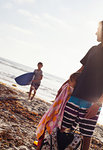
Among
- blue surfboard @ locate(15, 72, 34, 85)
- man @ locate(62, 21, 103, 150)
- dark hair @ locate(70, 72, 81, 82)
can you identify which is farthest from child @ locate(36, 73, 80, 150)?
blue surfboard @ locate(15, 72, 34, 85)

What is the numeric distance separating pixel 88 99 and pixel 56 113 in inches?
17.4

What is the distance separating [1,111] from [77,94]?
291 cm

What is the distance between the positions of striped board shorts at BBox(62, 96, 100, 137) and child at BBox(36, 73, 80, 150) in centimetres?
10

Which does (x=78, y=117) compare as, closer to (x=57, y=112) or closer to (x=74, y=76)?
(x=57, y=112)

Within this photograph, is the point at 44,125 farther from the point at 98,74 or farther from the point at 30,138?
the point at 30,138

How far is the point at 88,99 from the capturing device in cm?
192

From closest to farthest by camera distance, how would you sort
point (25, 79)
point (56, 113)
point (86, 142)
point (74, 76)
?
point (86, 142)
point (56, 113)
point (74, 76)
point (25, 79)

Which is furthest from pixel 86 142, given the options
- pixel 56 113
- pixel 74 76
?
pixel 74 76

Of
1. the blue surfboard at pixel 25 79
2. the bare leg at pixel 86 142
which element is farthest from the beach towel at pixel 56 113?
the blue surfboard at pixel 25 79

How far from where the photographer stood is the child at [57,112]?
2.03 metres

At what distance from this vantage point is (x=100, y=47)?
6.79 feet

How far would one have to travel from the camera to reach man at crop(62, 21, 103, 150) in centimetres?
186

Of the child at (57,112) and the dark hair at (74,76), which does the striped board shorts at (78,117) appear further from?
the dark hair at (74,76)

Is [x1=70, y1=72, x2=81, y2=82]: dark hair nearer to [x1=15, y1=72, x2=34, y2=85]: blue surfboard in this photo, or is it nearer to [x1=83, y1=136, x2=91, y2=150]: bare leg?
[x1=83, y1=136, x2=91, y2=150]: bare leg
